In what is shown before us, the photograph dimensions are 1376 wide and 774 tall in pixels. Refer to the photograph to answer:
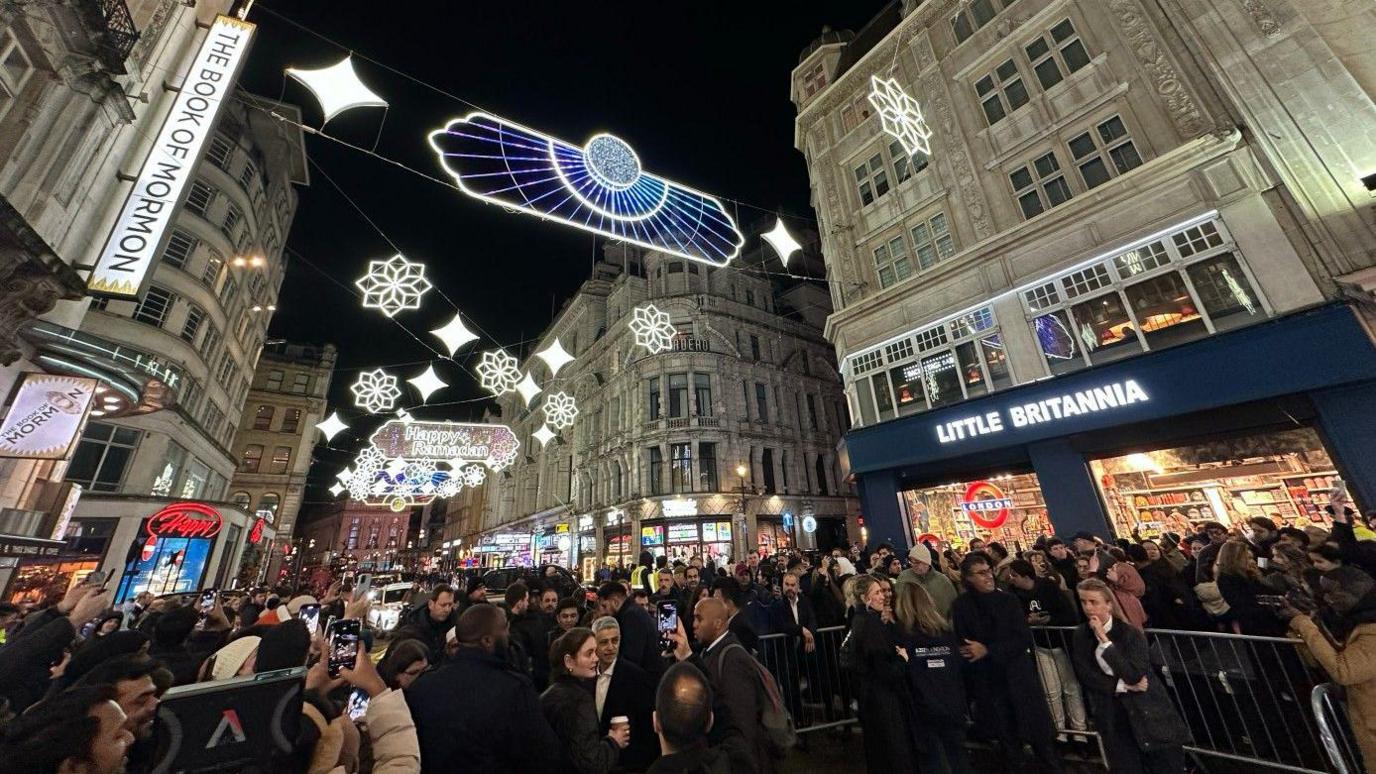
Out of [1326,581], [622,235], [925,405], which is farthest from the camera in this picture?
[925,405]

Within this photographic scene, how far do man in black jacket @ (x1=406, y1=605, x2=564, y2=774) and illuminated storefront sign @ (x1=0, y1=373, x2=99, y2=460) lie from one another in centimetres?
1122

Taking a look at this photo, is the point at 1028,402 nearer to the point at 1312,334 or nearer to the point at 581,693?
the point at 1312,334

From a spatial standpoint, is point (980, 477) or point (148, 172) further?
point (980, 477)

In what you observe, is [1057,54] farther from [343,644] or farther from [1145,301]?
[343,644]

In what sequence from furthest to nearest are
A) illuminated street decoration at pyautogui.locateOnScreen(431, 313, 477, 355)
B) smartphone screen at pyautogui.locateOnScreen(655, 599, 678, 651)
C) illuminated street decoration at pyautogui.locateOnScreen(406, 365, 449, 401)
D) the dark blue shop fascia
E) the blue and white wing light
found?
illuminated street decoration at pyautogui.locateOnScreen(406, 365, 449, 401) < illuminated street decoration at pyautogui.locateOnScreen(431, 313, 477, 355) < the dark blue shop fascia < the blue and white wing light < smartphone screen at pyautogui.locateOnScreen(655, 599, 678, 651)

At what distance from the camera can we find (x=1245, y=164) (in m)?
11.3

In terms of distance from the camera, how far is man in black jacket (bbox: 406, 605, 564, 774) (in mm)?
2896

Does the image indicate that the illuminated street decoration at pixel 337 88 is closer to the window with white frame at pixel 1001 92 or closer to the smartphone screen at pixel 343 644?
the smartphone screen at pixel 343 644

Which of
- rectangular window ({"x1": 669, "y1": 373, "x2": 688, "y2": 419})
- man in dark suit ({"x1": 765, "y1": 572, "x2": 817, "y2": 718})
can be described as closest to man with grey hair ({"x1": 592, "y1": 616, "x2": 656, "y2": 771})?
man in dark suit ({"x1": 765, "y1": 572, "x2": 817, "y2": 718})

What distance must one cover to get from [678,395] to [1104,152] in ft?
80.9

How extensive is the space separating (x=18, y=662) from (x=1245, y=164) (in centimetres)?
2126

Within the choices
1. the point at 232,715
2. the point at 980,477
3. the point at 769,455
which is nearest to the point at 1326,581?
the point at 232,715

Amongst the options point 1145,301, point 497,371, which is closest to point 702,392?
point 497,371

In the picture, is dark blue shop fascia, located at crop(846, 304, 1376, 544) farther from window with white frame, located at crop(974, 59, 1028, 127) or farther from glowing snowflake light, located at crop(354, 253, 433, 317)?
glowing snowflake light, located at crop(354, 253, 433, 317)
